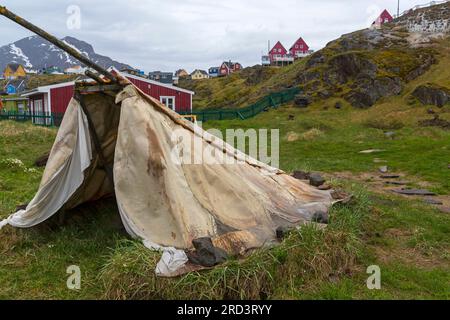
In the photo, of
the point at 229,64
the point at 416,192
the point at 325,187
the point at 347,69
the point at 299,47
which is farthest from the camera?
the point at 229,64

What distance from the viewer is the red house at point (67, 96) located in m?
29.5

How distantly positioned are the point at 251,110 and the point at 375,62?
9353mm

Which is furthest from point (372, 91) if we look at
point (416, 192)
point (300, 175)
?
point (300, 175)

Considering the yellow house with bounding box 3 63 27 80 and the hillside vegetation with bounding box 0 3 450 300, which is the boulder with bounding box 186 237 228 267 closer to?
the hillside vegetation with bounding box 0 3 450 300

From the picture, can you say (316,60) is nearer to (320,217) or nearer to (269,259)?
(320,217)

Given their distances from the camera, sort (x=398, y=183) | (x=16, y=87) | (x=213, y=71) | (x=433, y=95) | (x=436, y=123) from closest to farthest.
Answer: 1. (x=398, y=183)
2. (x=436, y=123)
3. (x=433, y=95)
4. (x=16, y=87)
5. (x=213, y=71)

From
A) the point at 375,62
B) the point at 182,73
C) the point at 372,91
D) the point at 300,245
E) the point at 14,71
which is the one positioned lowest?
the point at 300,245

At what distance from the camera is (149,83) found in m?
30.5

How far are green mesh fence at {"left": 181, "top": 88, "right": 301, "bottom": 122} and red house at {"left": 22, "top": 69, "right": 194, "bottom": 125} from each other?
6.68 ft

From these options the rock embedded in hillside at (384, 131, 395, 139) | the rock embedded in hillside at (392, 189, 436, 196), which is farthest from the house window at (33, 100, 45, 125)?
the rock embedded in hillside at (392, 189, 436, 196)

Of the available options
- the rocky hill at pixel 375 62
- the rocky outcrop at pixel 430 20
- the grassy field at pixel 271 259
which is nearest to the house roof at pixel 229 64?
the rocky hill at pixel 375 62

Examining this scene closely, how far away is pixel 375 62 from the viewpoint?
31156 millimetres
